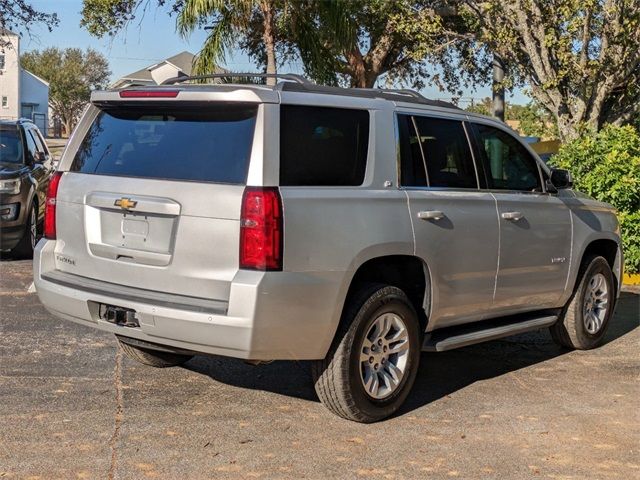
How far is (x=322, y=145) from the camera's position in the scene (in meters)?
5.47

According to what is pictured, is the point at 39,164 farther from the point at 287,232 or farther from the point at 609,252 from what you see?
the point at 287,232

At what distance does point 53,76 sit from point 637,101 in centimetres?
6835

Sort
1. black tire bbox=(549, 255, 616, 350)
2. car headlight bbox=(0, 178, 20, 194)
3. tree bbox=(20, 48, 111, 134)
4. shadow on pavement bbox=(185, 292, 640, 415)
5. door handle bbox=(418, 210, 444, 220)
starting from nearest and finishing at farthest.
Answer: door handle bbox=(418, 210, 444, 220) → shadow on pavement bbox=(185, 292, 640, 415) → black tire bbox=(549, 255, 616, 350) → car headlight bbox=(0, 178, 20, 194) → tree bbox=(20, 48, 111, 134)

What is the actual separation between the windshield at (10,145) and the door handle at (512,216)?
8.28m

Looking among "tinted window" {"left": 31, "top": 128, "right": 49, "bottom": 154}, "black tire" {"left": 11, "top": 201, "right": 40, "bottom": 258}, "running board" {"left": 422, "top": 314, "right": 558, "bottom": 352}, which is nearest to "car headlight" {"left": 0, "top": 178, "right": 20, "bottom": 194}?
"black tire" {"left": 11, "top": 201, "right": 40, "bottom": 258}

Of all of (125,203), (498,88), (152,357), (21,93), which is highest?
(21,93)

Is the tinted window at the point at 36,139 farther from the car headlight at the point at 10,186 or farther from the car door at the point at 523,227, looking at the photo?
the car door at the point at 523,227

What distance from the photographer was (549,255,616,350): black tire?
7695 millimetres

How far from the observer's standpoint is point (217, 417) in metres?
5.65

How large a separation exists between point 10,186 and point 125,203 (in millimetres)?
7433

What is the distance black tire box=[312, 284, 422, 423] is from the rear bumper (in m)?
0.15

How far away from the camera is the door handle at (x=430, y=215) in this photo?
588 centimetres

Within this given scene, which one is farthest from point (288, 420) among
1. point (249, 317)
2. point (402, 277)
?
point (402, 277)

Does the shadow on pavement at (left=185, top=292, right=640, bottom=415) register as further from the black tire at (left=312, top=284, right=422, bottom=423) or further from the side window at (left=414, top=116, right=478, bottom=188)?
the side window at (left=414, top=116, right=478, bottom=188)
